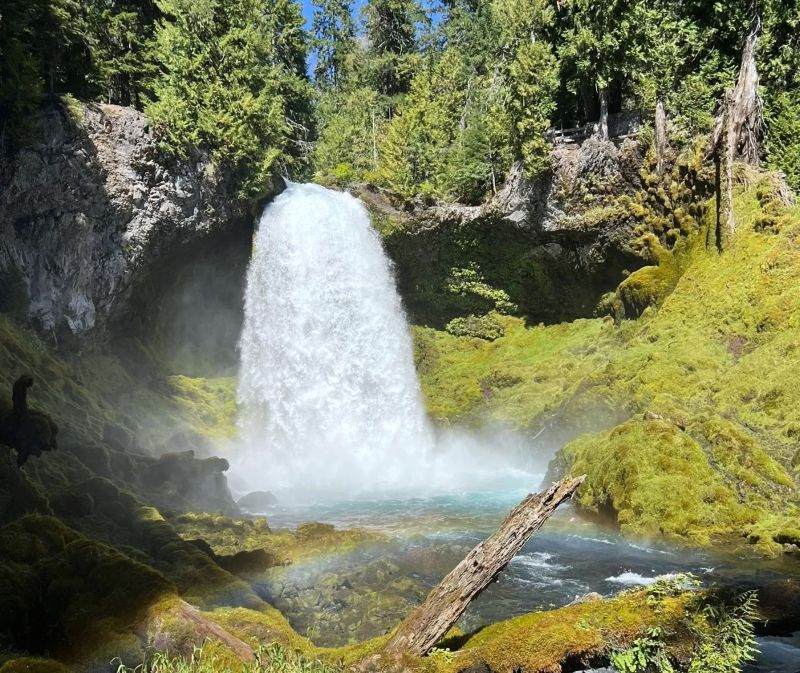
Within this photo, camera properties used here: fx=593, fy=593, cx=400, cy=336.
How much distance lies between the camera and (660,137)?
27000 millimetres

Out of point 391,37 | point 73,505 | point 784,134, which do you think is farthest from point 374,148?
point 73,505

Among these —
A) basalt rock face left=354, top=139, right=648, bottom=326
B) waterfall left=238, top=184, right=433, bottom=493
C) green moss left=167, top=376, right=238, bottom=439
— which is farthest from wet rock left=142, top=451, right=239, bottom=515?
basalt rock face left=354, top=139, right=648, bottom=326

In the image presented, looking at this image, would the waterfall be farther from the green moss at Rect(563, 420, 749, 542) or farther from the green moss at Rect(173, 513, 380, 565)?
the green moss at Rect(563, 420, 749, 542)

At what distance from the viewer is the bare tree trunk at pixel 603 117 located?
2927 centimetres

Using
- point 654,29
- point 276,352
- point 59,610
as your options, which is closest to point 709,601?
point 59,610

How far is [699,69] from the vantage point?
29.8 m

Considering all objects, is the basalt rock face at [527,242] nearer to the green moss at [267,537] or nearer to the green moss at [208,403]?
the green moss at [208,403]

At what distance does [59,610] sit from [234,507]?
1089 centimetres

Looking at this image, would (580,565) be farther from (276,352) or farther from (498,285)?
(498,285)

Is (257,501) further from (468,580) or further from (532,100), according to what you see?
(532,100)

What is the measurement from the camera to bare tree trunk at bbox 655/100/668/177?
87.8 ft

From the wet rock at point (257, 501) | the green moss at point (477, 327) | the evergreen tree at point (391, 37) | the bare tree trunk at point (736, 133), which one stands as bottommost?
the wet rock at point (257, 501)

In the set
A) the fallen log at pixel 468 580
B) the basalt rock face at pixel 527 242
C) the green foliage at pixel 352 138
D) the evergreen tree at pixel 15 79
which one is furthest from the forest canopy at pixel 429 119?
the fallen log at pixel 468 580

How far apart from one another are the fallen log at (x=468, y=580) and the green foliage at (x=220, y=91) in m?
24.6
